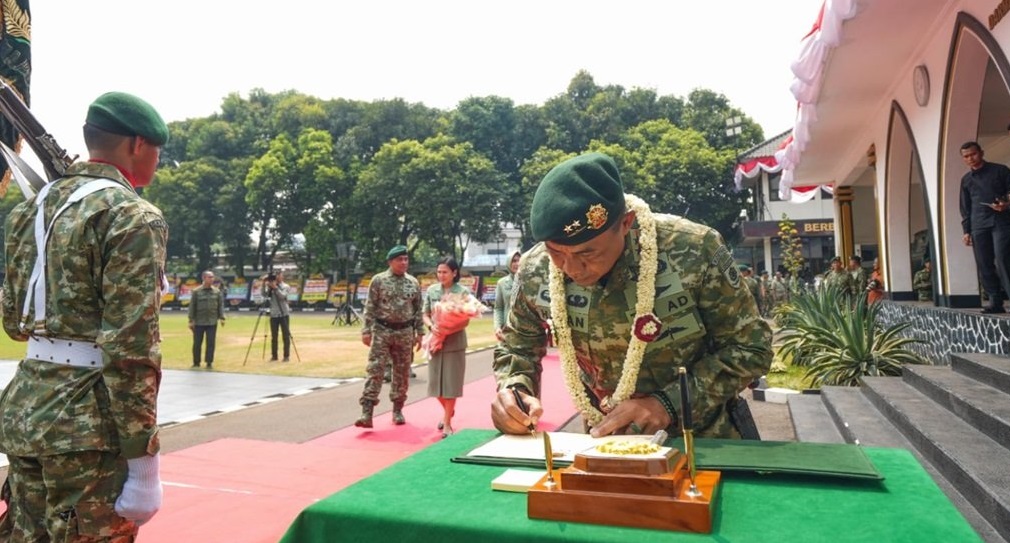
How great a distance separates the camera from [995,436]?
338 centimetres

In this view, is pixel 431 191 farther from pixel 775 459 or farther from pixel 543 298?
pixel 775 459

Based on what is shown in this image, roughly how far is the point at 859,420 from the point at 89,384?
→ 477 cm

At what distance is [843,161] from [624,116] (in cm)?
2539

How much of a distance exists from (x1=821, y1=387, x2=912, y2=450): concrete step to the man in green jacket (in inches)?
372

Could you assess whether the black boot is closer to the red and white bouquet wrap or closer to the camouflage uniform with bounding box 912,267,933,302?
the red and white bouquet wrap

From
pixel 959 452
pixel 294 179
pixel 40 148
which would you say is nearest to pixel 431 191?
pixel 294 179

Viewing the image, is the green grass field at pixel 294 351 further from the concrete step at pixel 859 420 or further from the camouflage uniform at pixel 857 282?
the camouflage uniform at pixel 857 282

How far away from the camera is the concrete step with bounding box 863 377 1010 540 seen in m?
2.59

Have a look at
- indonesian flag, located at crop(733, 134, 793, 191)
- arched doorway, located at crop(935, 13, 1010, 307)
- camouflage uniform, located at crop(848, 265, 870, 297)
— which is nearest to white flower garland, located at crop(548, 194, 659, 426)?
arched doorway, located at crop(935, 13, 1010, 307)

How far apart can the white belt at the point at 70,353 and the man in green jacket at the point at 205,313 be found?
9.75 meters

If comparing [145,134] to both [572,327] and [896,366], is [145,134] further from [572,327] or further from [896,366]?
[896,366]

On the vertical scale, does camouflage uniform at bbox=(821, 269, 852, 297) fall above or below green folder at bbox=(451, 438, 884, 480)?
above

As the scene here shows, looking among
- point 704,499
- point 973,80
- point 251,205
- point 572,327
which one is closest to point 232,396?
point 572,327

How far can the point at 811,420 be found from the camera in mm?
5281
